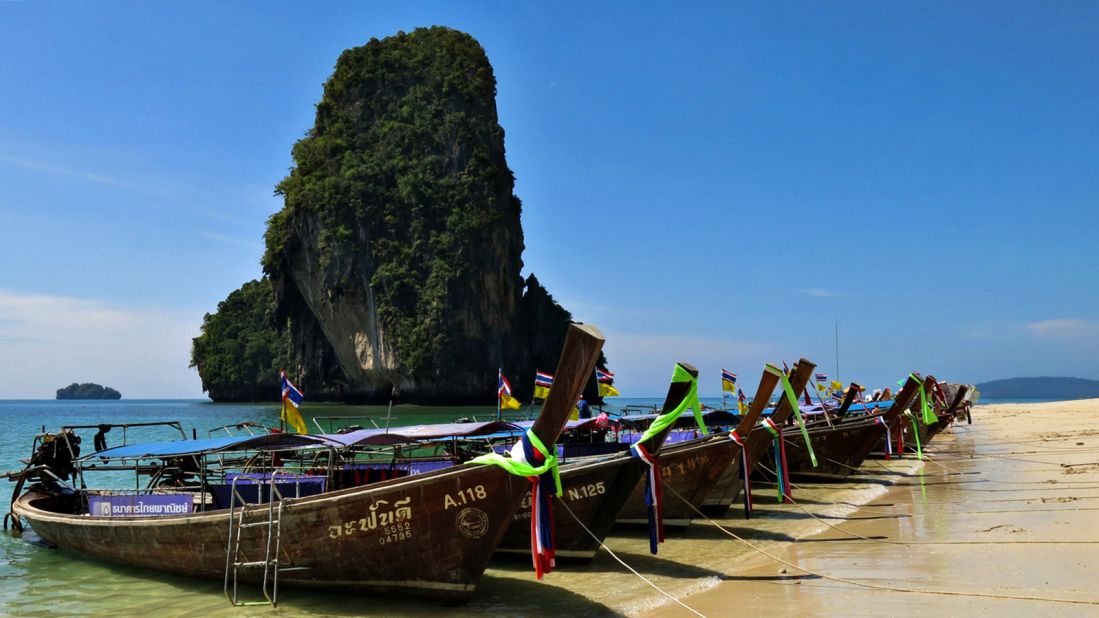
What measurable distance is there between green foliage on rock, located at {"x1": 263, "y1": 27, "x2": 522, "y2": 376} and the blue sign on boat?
183 feet

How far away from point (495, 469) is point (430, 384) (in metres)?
61.6

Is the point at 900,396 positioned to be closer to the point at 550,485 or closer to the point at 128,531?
the point at 550,485

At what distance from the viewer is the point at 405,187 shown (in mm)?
69875

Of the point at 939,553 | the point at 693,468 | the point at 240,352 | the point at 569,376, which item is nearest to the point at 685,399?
the point at 569,376

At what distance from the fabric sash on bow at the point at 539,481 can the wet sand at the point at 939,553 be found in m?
1.26

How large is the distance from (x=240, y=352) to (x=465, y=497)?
3687 inches

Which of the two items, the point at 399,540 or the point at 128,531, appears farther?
the point at 128,531

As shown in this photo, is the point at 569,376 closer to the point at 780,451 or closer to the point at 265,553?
the point at 265,553

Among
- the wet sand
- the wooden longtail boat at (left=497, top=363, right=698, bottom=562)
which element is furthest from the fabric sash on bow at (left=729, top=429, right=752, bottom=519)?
the wooden longtail boat at (left=497, top=363, right=698, bottom=562)

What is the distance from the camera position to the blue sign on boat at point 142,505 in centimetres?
993

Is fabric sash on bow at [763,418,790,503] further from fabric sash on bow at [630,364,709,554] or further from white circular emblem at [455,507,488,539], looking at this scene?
white circular emblem at [455,507,488,539]

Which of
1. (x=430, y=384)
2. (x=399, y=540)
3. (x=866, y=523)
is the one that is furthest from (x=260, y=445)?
(x=430, y=384)

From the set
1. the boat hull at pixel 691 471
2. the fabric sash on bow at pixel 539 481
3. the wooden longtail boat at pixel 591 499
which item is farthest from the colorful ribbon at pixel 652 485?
the boat hull at pixel 691 471

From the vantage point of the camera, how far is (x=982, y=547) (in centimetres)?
924
